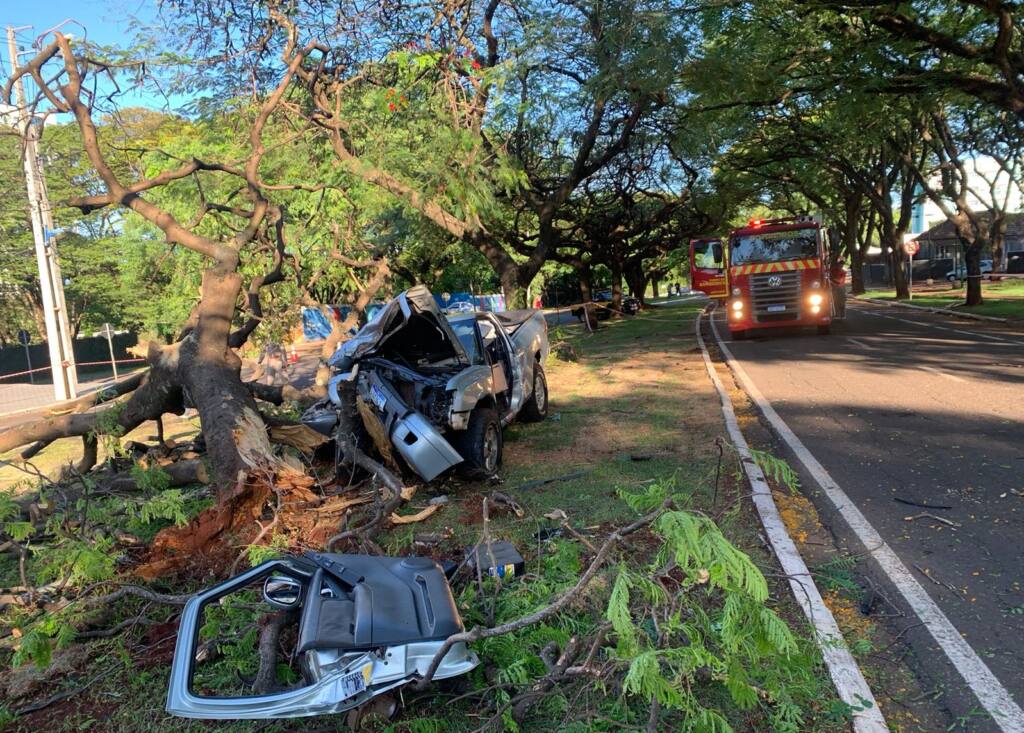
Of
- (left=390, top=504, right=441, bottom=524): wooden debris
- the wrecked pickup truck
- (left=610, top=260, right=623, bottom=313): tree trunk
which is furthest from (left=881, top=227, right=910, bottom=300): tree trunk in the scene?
(left=390, top=504, right=441, bottom=524): wooden debris

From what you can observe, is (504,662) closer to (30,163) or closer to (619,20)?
(619,20)

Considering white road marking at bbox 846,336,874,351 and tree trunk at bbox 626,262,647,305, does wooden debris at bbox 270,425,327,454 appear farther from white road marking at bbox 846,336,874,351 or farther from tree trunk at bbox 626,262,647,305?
tree trunk at bbox 626,262,647,305

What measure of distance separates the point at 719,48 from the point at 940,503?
1257 cm

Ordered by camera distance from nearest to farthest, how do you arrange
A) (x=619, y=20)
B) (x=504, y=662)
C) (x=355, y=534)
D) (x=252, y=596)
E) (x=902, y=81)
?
(x=504, y=662), (x=252, y=596), (x=355, y=534), (x=902, y=81), (x=619, y=20)

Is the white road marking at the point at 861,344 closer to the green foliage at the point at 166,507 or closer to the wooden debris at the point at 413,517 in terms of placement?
the wooden debris at the point at 413,517

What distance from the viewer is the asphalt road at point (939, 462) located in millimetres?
3375

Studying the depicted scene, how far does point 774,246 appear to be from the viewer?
17.3 meters

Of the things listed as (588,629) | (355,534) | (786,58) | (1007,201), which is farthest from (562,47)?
(1007,201)

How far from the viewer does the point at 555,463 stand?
715 cm

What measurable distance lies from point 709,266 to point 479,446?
1583 centimetres

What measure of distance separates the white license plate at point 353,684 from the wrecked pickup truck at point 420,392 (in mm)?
3223

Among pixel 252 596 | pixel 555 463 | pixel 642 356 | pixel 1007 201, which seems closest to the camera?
pixel 252 596

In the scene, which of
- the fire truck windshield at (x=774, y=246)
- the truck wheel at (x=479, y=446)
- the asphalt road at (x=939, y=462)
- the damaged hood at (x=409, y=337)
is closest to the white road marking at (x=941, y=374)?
the asphalt road at (x=939, y=462)

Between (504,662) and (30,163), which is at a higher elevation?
(30,163)
